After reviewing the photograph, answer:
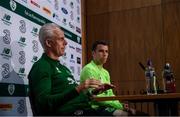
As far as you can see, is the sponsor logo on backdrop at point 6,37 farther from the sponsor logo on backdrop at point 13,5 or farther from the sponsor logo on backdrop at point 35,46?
the sponsor logo on backdrop at point 35,46

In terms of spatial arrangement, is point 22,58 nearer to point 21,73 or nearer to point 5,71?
point 21,73

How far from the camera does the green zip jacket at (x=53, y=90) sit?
2139 millimetres

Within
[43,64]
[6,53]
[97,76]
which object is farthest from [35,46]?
[43,64]

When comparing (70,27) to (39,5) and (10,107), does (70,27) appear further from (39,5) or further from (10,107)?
(10,107)

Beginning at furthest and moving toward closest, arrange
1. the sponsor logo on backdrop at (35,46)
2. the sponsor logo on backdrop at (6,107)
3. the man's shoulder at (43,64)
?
the sponsor logo on backdrop at (35,46) < the sponsor logo on backdrop at (6,107) < the man's shoulder at (43,64)

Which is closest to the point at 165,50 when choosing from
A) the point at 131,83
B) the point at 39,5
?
the point at 131,83

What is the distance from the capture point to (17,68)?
314 centimetres

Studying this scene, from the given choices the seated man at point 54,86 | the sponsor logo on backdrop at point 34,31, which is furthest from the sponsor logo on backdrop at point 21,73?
the seated man at point 54,86

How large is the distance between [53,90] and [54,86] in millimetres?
39

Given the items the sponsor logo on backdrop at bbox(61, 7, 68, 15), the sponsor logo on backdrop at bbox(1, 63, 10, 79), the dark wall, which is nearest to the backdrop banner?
the sponsor logo on backdrop at bbox(1, 63, 10, 79)

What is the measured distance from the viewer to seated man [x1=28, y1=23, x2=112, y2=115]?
2.13m

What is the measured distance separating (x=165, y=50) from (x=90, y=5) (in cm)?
151

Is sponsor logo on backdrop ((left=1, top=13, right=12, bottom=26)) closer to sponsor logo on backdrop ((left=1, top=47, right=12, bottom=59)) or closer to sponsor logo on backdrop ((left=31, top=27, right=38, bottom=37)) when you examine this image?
sponsor logo on backdrop ((left=1, top=47, right=12, bottom=59))

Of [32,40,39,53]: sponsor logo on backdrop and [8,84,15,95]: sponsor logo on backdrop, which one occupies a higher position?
[32,40,39,53]: sponsor logo on backdrop
